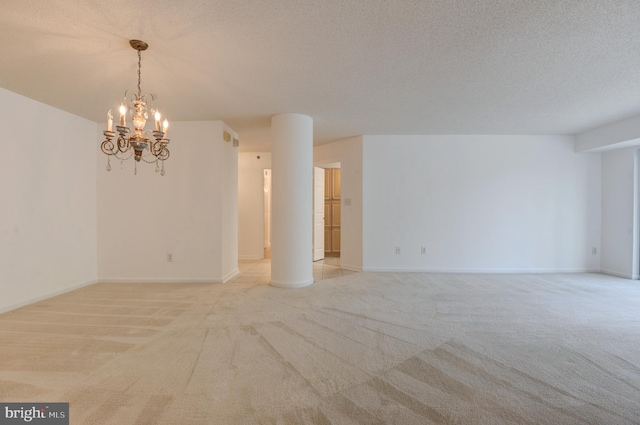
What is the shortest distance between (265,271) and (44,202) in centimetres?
358

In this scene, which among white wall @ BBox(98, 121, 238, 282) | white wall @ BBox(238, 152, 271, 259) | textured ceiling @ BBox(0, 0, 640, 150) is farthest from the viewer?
white wall @ BBox(238, 152, 271, 259)

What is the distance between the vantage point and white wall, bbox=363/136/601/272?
575cm

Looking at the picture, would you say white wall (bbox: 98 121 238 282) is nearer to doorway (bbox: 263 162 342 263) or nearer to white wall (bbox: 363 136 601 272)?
white wall (bbox: 363 136 601 272)

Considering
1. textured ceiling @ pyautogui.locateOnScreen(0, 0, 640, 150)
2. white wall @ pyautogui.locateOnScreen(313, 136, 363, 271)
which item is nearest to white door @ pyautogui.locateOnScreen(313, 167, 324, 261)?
white wall @ pyautogui.locateOnScreen(313, 136, 363, 271)

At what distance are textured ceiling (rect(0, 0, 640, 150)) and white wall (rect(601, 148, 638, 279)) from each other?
4.70 feet

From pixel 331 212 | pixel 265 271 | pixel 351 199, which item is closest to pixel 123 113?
pixel 265 271

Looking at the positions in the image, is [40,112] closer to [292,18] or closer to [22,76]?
[22,76]

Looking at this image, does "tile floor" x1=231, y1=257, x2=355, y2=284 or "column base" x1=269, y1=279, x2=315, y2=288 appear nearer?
"column base" x1=269, y1=279, x2=315, y2=288

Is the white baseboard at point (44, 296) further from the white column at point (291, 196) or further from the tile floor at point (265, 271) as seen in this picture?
the white column at point (291, 196)

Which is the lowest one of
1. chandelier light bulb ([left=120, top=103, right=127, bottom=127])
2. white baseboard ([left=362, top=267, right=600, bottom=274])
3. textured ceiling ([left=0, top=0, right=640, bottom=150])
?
white baseboard ([left=362, top=267, right=600, bottom=274])

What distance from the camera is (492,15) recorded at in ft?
7.02

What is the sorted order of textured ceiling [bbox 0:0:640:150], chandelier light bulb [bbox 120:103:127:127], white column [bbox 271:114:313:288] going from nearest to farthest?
textured ceiling [bbox 0:0:640:150] → chandelier light bulb [bbox 120:103:127:127] → white column [bbox 271:114:313:288]

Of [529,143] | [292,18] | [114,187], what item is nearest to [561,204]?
[529,143]

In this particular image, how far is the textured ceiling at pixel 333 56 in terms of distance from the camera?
2102mm
